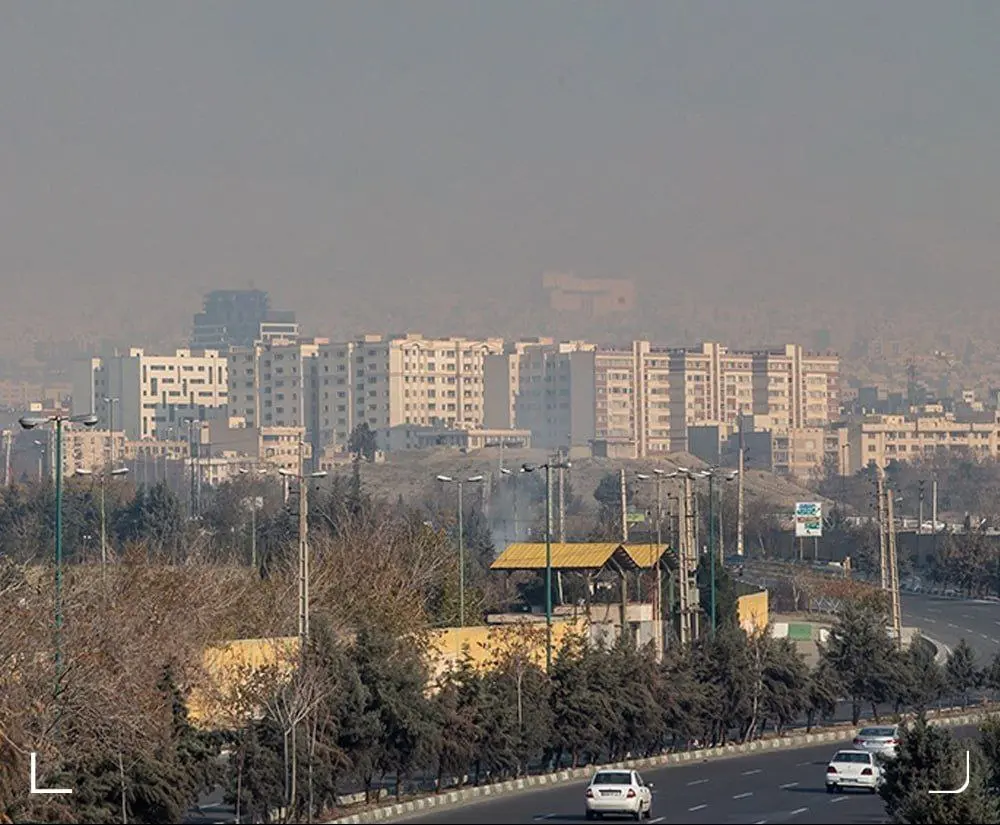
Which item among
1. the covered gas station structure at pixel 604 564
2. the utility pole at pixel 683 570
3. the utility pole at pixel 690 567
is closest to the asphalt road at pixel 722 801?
the utility pole at pixel 683 570

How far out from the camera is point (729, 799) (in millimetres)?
43219

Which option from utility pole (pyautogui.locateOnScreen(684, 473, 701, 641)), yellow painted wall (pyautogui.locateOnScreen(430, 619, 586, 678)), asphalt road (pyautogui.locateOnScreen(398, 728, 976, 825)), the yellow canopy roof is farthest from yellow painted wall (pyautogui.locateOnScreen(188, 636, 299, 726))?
the yellow canopy roof

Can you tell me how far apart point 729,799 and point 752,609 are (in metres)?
41.0

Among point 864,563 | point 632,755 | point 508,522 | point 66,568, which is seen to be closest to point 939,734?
point 632,755

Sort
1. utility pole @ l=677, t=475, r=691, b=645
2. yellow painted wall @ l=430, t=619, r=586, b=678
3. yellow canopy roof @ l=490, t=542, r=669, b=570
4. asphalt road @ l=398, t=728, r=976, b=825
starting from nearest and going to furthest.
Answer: asphalt road @ l=398, t=728, r=976, b=825
yellow painted wall @ l=430, t=619, r=586, b=678
utility pole @ l=677, t=475, r=691, b=645
yellow canopy roof @ l=490, t=542, r=669, b=570

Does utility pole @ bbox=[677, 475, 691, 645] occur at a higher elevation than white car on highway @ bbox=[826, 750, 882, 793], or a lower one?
higher

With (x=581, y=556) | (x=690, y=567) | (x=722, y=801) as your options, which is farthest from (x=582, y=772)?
(x=581, y=556)

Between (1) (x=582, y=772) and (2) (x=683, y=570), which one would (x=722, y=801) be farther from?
(2) (x=683, y=570)

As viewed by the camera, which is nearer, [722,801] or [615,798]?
[615,798]

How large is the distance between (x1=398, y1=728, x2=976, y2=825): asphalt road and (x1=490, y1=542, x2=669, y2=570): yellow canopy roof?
60.0ft

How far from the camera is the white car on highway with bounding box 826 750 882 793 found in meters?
46.2

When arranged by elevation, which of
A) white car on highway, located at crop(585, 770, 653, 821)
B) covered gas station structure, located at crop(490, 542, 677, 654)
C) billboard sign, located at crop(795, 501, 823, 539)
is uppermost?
billboard sign, located at crop(795, 501, 823, 539)

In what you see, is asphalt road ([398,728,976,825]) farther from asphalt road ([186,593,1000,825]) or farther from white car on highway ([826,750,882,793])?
white car on highway ([826,750,882,793])

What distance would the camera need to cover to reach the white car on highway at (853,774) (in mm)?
46250
